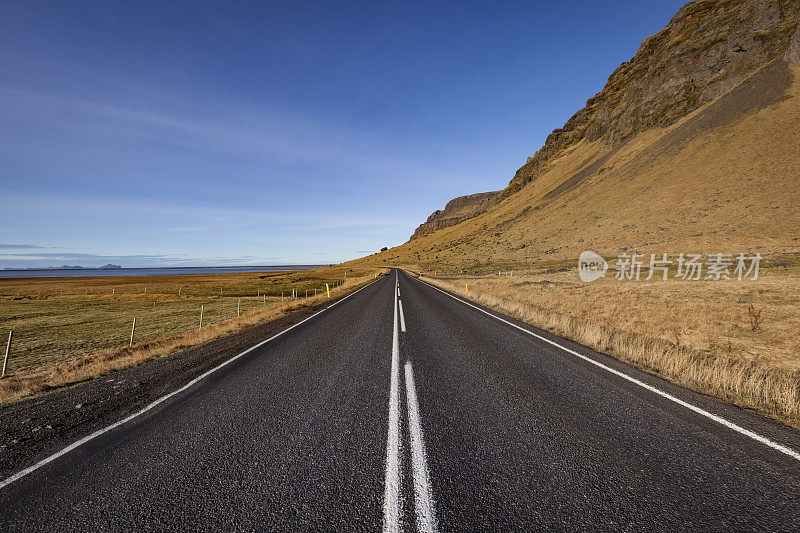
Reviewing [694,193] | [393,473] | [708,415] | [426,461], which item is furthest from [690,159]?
[393,473]

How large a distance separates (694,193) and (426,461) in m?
63.3

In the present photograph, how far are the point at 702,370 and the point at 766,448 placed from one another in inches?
107

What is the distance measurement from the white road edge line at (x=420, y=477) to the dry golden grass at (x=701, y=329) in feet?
16.0

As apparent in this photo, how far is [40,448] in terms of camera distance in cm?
358

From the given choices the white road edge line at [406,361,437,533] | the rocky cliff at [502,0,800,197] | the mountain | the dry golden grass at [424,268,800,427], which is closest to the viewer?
the white road edge line at [406,361,437,533]

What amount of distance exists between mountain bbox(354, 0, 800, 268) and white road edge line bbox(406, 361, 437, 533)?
42344mm

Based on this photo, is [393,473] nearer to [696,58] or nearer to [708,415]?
[708,415]

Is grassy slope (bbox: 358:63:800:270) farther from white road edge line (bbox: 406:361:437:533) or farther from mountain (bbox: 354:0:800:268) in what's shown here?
white road edge line (bbox: 406:361:437:533)

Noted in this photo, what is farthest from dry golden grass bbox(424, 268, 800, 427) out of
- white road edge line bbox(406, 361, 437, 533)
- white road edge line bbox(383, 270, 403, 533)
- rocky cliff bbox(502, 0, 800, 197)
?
rocky cliff bbox(502, 0, 800, 197)

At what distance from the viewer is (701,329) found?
10.7 m

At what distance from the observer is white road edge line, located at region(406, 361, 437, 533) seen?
2.30 metres

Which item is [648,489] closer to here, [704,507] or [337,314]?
[704,507]

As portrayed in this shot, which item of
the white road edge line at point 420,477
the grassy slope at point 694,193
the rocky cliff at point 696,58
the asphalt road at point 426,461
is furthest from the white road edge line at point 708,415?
the rocky cliff at point 696,58

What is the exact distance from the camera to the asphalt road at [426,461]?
7.86 ft
